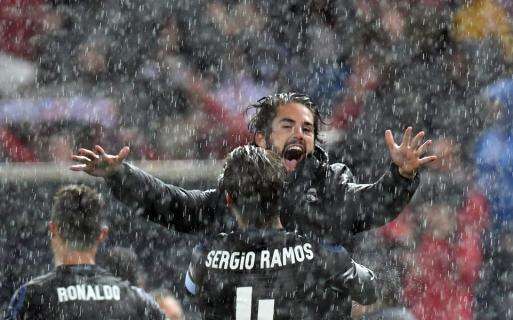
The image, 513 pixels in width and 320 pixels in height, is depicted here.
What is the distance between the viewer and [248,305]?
3.28 meters

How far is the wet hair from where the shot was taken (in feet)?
16.7

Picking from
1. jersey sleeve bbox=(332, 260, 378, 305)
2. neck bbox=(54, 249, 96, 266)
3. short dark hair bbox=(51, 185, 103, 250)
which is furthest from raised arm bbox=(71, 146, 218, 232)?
jersey sleeve bbox=(332, 260, 378, 305)

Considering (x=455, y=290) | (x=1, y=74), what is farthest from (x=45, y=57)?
(x=455, y=290)

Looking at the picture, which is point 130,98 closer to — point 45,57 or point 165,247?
point 45,57

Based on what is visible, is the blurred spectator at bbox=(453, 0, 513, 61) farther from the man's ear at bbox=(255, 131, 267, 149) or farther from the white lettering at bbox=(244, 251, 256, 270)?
the white lettering at bbox=(244, 251, 256, 270)

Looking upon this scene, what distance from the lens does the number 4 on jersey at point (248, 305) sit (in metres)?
3.28

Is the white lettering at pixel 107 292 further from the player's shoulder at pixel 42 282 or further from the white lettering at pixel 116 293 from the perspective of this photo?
the player's shoulder at pixel 42 282

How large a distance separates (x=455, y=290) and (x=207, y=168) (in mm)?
1449

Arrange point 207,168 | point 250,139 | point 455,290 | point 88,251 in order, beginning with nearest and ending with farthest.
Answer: point 88,251 → point 207,168 → point 455,290 → point 250,139

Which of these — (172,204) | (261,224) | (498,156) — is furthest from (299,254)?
(498,156)

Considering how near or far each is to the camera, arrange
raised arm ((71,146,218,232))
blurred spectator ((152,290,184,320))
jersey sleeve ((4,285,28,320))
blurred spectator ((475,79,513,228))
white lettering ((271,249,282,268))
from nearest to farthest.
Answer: white lettering ((271,249,282,268)) < jersey sleeve ((4,285,28,320)) < raised arm ((71,146,218,232)) < blurred spectator ((152,290,184,320)) < blurred spectator ((475,79,513,228))

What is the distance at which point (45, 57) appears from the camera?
647cm

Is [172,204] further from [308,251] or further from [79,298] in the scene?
[308,251]

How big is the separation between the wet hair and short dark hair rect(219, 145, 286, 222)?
1.79m
